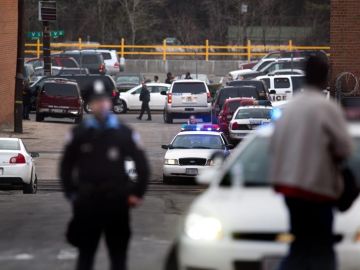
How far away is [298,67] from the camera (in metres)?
50.5

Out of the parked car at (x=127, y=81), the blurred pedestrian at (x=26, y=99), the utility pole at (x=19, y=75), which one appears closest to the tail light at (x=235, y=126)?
the utility pole at (x=19, y=75)

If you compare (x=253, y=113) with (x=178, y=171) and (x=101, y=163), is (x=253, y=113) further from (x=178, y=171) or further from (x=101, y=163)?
(x=101, y=163)

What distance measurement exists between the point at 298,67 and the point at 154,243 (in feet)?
128

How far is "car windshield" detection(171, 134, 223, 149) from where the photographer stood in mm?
25109

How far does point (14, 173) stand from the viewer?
67.9 feet

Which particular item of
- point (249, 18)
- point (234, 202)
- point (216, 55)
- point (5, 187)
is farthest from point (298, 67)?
point (234, 202)

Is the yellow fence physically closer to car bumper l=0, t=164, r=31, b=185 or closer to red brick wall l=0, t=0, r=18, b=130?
red brick wall l=0, t=0, r=18, b=130

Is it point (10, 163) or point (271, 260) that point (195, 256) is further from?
point (10, 163)

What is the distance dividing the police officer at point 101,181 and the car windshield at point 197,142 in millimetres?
17499

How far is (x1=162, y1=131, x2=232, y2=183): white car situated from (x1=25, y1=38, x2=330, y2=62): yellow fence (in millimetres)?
38157

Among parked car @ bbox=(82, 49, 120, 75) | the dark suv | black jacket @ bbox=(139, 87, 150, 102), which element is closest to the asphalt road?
the dark suv

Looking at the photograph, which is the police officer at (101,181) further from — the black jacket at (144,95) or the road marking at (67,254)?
the black jacket at (144,95)

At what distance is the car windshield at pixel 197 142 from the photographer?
25109mm

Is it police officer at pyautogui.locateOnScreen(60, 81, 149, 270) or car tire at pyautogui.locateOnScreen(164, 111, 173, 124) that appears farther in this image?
car tire at pyautogui.locateOnScreen(164, 111, 173, 124)
